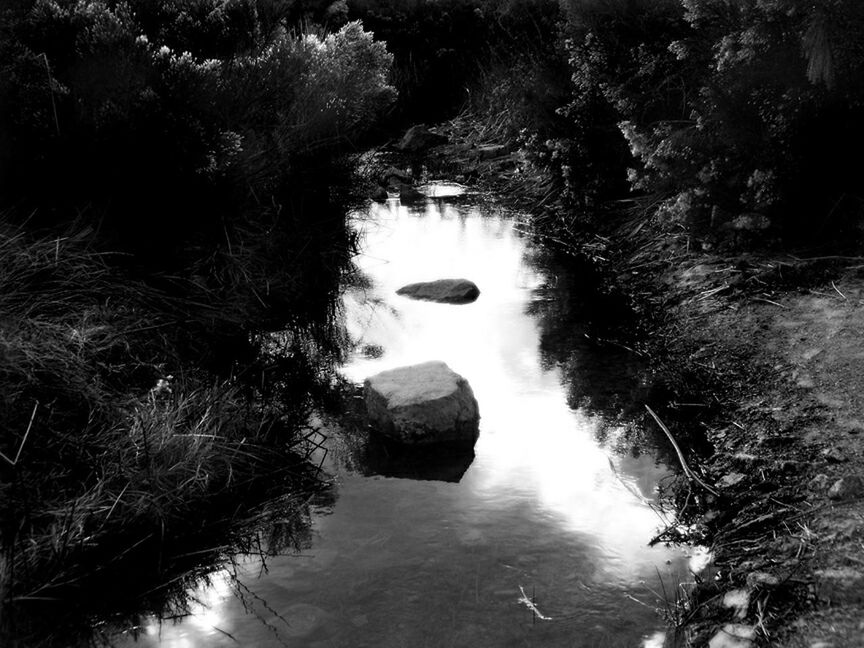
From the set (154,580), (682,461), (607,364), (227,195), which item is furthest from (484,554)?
(227,195)

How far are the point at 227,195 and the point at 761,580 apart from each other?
4.94 meters

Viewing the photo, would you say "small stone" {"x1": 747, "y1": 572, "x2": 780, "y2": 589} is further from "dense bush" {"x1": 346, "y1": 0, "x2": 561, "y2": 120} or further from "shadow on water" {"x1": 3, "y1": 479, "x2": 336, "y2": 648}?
"dense bush" {"x1": 346, "y1": 0, "x2": 561, "y2": 120}

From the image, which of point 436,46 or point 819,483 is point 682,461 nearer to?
point 819,483

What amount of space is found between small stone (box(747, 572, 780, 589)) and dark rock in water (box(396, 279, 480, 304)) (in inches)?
168

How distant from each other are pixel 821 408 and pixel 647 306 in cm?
244

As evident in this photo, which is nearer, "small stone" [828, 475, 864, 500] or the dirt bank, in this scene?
the dirt bank

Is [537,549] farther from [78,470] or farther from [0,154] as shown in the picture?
[0,154]

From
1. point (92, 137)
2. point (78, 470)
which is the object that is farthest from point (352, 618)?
point (92, 137)

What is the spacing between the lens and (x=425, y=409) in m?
4.97

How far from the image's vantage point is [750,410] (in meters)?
4.91

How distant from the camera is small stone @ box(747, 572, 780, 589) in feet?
11.1

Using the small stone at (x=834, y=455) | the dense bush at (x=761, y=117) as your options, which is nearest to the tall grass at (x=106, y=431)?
the small stone at (x=834, y=455)

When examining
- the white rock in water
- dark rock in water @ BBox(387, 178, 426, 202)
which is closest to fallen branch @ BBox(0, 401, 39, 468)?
the white rock in water

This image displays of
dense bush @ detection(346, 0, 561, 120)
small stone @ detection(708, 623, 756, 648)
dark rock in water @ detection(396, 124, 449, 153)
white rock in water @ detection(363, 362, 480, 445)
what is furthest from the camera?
dense bush @ detection(346, 0, 561, 120)
